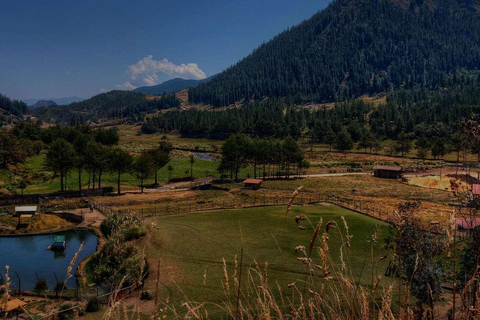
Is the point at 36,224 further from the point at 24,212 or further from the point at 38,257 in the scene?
the point at 38,257

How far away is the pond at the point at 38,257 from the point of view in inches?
1092

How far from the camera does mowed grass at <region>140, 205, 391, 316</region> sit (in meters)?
22.2

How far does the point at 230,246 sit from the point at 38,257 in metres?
18.3

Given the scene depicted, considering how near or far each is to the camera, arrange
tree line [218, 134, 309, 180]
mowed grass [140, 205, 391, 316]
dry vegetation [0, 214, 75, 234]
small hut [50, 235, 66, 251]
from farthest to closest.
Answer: tree line [218, 134, 309, 180]
dry vegetation [0, 214, 75, 234]
small hut [50, 235, 66, 251]
mowed grass [140, 205, 391, 316]

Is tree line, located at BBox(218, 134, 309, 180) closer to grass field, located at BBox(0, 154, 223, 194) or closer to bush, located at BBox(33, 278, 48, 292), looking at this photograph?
grass field, located at BBox(0, 154, 223, 194)

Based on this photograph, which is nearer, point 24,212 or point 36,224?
point 36,224

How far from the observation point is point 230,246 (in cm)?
3048

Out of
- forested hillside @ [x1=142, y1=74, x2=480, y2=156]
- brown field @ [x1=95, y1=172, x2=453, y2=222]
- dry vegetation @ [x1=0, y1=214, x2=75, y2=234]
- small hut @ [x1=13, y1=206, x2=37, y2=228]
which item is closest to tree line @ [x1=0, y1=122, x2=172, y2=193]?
brown field @ [x1=95, y1=172, x2=453, y2=222]

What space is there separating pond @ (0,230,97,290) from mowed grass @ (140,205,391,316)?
7.15m

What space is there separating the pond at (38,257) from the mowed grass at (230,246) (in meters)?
7.15

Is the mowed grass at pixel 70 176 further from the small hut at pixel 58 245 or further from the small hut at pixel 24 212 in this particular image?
the small hut at pixel 58 245

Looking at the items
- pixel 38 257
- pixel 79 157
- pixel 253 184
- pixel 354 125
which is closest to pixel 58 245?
pixel 38 257

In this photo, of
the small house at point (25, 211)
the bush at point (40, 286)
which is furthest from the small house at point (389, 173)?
the bush at point (40, 286)

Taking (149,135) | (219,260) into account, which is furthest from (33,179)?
(149,135)
